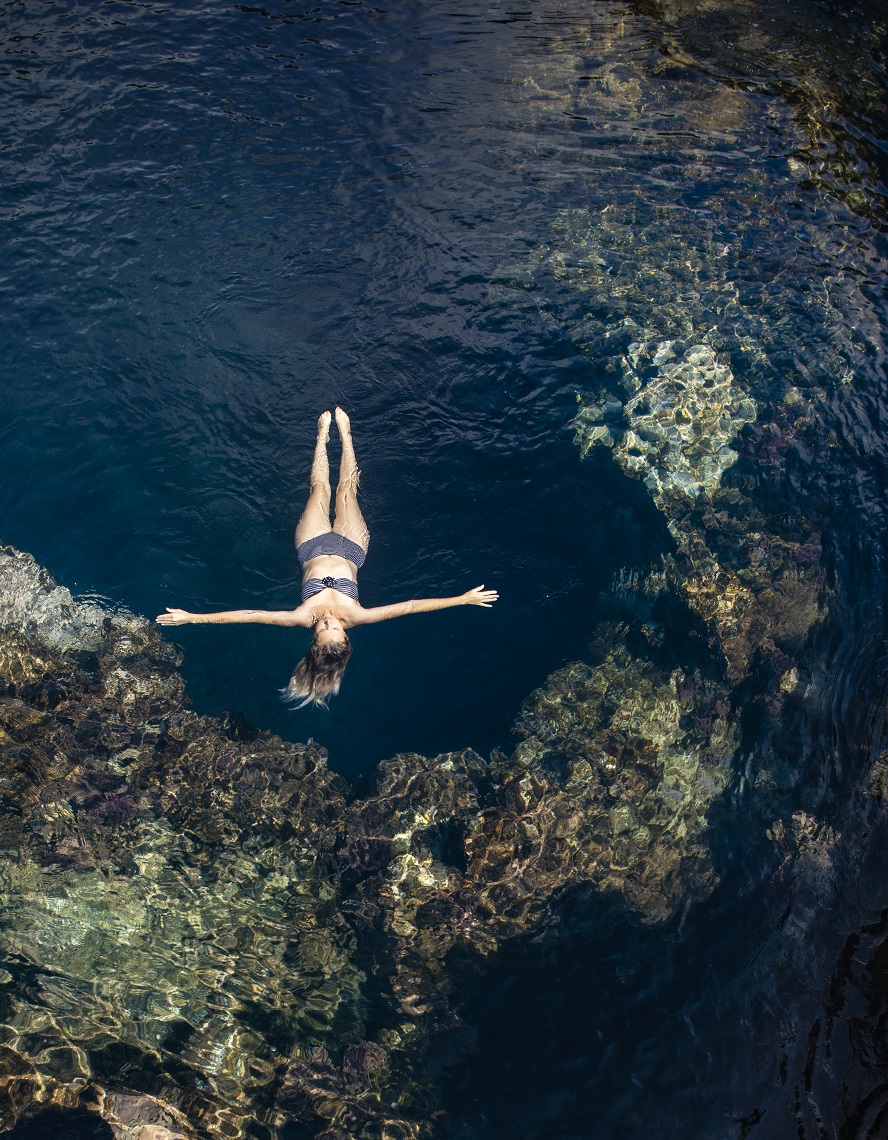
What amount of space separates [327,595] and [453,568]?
6.55ft

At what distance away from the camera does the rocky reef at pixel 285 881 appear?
6117 mm

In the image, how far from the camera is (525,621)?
875 cm

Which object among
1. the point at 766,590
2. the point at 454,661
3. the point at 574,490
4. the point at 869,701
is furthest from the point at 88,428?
the point at 869,701

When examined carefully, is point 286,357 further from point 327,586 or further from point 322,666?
point 322,666

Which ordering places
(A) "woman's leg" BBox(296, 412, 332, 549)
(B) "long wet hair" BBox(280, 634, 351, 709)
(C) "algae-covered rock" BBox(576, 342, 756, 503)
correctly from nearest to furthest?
(B) "long wet hair" BBox(280, 634, 351, 709)
(A) "woman's leg" BBox(296, 412, 332, 549)
(C) "algae-covered rock" BBox(576, 342, 756, 503)

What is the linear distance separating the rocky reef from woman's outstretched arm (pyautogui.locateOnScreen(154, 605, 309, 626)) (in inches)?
66.9

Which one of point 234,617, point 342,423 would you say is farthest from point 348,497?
point 234,617

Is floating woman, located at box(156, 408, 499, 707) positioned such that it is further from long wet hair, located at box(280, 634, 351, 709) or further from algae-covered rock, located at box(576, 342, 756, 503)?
algae-covered rock, located at box(576, 342, 756, 503)

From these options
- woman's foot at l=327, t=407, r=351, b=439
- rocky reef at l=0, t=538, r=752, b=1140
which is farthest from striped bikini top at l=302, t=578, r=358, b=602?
woman's foot at l=327, t=407, r=351, b=439

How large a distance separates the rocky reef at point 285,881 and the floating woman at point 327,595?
4.61 feet

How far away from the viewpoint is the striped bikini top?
24.3ft

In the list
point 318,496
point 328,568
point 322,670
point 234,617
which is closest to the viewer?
point 322,670

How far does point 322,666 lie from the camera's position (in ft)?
21.7

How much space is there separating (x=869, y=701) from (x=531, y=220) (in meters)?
8.17
